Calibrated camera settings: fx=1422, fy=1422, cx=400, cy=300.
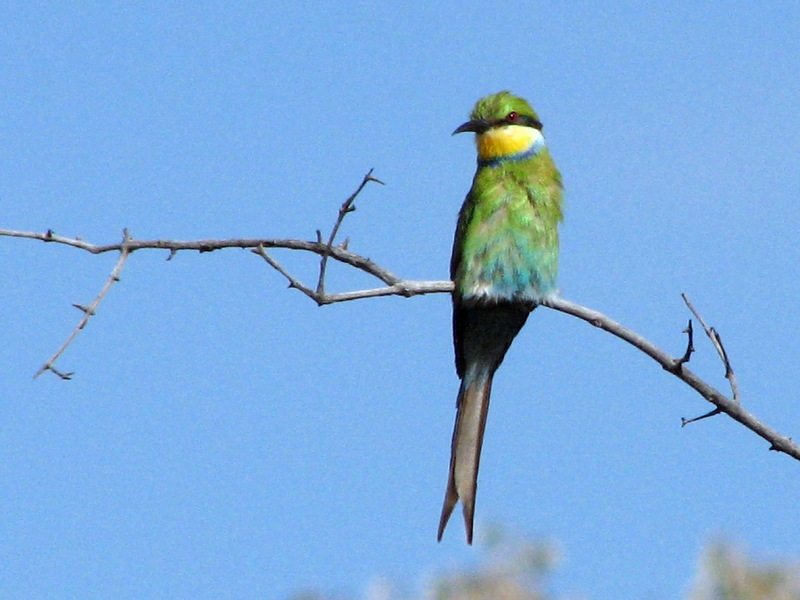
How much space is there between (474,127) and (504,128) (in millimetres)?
110

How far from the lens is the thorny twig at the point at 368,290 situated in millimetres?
3304

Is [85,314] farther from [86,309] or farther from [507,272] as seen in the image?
[507,272]

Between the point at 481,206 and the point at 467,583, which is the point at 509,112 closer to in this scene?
the point at 481,206

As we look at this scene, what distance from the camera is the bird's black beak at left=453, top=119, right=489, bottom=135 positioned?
4.89 meters

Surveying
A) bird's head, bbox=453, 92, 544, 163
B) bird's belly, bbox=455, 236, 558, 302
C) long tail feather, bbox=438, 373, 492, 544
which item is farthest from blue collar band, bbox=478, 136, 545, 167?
long tail feather, bbox=438, 373, 492, 544

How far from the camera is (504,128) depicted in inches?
192

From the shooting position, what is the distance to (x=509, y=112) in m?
4.93

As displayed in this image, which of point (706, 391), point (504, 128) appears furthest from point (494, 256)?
point (706, 391)

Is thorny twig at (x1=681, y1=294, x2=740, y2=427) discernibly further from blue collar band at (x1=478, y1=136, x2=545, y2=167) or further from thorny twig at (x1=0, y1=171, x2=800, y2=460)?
blue collar band at (x1=478, y1=136, x2=545, y2=167)

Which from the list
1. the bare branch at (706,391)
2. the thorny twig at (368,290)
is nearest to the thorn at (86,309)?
the thorny twig at (368,290)

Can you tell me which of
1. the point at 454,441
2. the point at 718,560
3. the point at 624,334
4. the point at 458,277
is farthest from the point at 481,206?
the point at 718,560

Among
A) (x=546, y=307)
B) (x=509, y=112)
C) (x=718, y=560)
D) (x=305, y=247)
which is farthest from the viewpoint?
(x=718, y=560)

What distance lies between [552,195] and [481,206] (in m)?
0.25

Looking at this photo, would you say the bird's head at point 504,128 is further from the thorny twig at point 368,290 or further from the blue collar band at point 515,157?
the thorny twig at point 368,290
